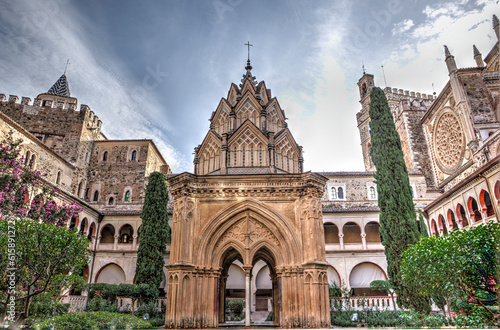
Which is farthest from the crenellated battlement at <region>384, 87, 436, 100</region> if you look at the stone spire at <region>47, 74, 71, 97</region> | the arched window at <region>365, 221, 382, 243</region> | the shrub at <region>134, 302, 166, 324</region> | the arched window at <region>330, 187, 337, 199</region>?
the shrub at <region>134, 302, 166, 324</region>

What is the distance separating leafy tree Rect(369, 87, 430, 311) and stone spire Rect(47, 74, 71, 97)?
117 feet

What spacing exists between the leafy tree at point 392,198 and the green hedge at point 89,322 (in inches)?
481

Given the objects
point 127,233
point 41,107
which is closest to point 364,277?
point 127,233

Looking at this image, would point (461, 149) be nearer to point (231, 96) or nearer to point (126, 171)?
point (231, 96)

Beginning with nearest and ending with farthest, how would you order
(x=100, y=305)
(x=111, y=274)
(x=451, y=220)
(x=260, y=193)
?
(x=260, y=193)
(x=100, y=305)
(x=451, y=220)
(x=111, y=274)

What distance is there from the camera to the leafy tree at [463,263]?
312 inches

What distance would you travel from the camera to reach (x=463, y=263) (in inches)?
315

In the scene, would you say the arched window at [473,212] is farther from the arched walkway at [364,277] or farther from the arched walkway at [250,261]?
the arched walkway at [250,261]

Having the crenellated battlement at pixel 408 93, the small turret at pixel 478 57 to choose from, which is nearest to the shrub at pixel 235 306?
the small turret at pixel 478 57

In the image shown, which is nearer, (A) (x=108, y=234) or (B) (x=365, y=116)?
(A) (x=108, y=234)

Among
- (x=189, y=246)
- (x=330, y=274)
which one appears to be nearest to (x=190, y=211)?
(x=189, y=246)

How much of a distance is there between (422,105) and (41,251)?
1777 inches

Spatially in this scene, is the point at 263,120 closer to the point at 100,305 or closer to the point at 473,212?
the point at 100,305

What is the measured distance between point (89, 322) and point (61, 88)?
3929cm
